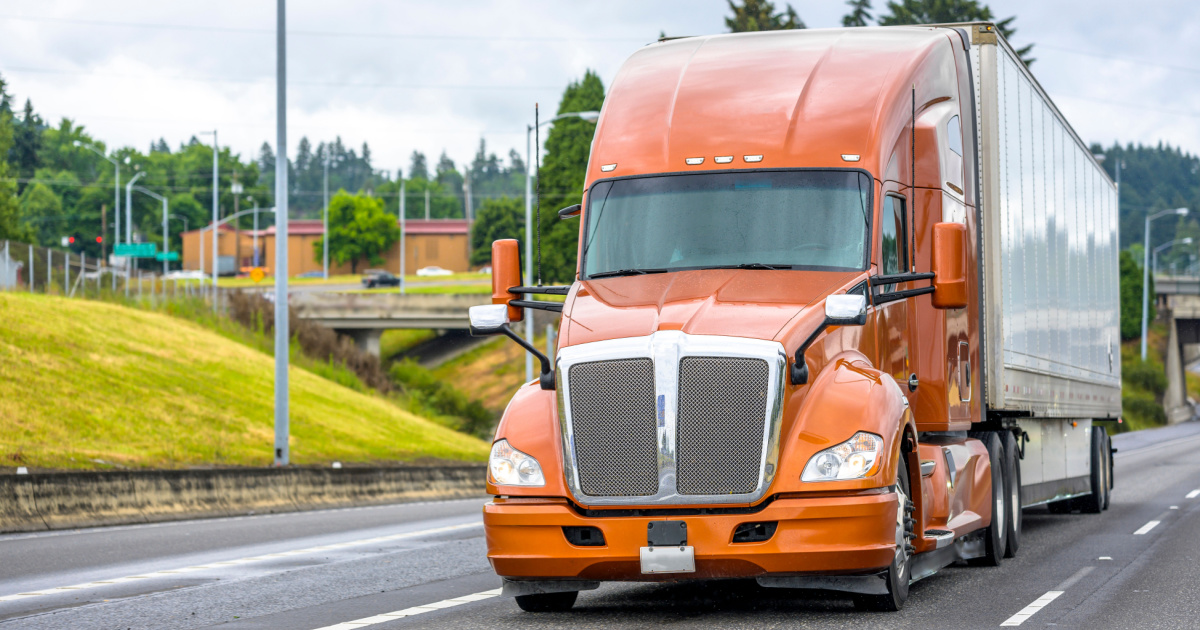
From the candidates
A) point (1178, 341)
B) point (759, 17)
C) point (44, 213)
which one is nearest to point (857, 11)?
point (759, 17)

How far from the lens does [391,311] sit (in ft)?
233

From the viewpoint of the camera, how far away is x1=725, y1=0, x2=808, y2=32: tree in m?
79.4

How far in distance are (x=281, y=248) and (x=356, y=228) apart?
385ft

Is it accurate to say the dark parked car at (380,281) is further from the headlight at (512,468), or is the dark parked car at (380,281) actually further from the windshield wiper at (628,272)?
the headlight at (512,468)

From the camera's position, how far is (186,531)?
18.5m

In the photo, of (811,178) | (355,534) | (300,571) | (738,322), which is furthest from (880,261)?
(355,534)

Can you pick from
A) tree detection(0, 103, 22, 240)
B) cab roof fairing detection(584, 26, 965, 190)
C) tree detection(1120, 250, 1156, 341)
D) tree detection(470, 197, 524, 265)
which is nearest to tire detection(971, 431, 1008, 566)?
cab roof fairing detection(584, 26, 965, 190)

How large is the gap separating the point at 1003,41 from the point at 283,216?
1600 cm

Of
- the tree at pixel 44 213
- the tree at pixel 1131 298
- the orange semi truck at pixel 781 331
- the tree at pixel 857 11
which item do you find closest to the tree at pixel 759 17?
the tree at pixel 857 11

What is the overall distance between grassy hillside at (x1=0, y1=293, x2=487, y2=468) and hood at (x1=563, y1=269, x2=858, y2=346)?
16270mm

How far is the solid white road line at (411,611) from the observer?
9273mm

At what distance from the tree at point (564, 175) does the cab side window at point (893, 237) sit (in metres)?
72.5

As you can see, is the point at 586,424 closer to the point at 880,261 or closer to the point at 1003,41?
the point at 880,261

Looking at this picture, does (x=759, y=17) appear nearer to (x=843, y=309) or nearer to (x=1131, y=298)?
(x=1131, y=298)
